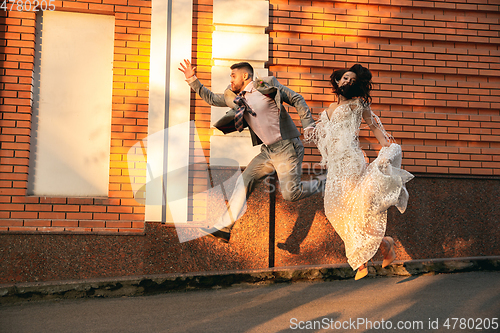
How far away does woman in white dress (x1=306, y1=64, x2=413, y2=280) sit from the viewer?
13.4 ft

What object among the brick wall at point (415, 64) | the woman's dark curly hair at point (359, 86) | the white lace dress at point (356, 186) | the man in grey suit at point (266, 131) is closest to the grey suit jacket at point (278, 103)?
the man in grey suit at point (266, 131)

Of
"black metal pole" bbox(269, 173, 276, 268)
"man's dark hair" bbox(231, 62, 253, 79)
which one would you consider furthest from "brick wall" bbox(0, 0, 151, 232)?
"black metal pole" bbox(269, 173, 276, 268)

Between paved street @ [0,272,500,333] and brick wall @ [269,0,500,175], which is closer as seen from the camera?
paved street @ [0,272,500,333]

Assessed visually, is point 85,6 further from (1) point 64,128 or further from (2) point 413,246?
(2) point 413,246

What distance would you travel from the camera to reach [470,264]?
523 centimetres

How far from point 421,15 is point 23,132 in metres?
5.94

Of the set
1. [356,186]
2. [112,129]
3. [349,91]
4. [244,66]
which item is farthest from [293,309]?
[112,129]

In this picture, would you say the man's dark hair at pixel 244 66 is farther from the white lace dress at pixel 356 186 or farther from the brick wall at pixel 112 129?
the brick wall at pixel 112 129

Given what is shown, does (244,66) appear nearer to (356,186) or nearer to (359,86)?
(359,86)

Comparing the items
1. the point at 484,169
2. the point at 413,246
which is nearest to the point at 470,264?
the point at 413,246

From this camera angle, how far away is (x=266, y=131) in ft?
13.9

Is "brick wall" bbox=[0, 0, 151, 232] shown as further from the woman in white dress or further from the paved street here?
the woman in white dress

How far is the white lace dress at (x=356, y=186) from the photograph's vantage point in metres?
4.08

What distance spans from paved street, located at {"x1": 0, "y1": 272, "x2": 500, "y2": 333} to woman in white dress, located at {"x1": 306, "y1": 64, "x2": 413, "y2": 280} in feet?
1.58
